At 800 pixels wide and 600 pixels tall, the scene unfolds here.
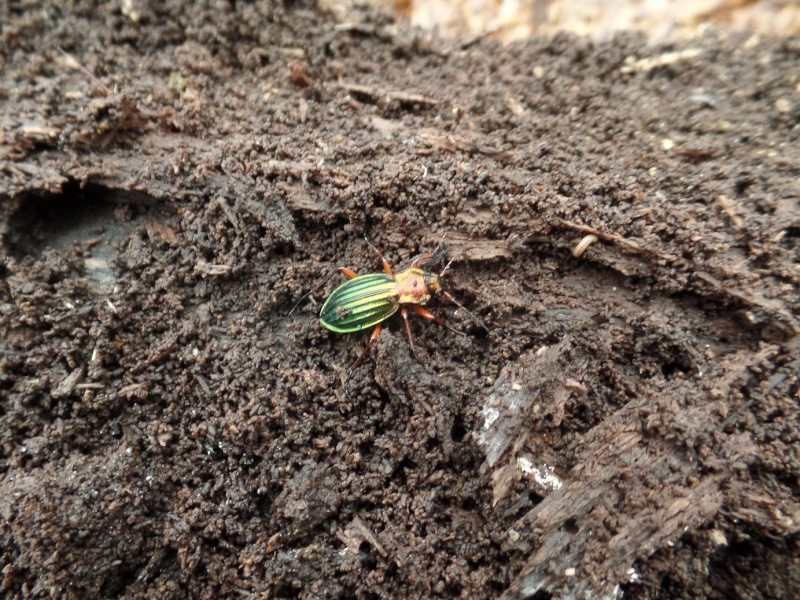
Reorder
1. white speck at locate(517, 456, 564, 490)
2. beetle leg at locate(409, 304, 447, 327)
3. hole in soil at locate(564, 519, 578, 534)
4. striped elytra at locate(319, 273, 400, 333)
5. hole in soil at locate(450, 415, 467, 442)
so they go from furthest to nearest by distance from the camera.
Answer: beetle leg at locate(409, 304, 447, 327) < striped elytra at locate(319, 273, 400, 333) < hole in soil at locate(450, 415, 467, 442) < white speck at locate(517, 456, 564, 490) < hole in soil at locate(564, 519, 578, 534)

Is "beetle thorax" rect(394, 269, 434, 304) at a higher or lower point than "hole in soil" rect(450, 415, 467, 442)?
higher

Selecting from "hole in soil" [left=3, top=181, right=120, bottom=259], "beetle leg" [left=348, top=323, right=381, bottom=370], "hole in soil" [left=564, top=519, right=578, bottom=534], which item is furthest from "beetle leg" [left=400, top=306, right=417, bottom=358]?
"hole in soil" [left=3, top=181, right=120, bottom=259]

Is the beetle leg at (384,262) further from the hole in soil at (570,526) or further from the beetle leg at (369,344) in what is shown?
the hole in soil at (570,526)

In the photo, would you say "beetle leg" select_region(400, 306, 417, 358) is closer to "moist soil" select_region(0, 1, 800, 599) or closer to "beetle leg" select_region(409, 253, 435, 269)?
"moist soil" select_region(0, 1, 800, 599)

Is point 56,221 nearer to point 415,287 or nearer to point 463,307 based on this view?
point 415,287

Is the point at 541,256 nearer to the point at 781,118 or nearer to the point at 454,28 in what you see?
the point at 781,118

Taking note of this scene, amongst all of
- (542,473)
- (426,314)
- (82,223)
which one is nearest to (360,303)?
(426,314)

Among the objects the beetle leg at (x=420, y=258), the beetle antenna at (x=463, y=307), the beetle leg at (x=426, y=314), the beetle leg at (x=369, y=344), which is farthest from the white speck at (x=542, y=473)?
the beetle leg at (x=420, y=258)
